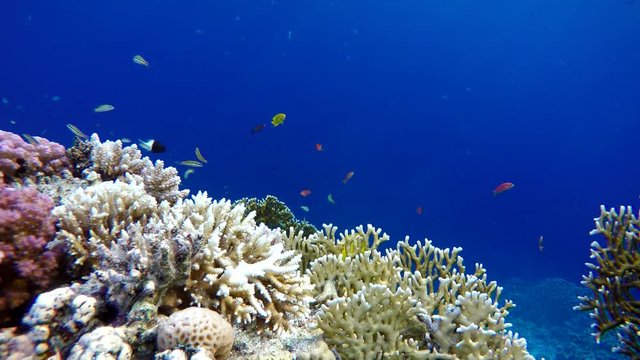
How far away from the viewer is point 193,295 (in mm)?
2771

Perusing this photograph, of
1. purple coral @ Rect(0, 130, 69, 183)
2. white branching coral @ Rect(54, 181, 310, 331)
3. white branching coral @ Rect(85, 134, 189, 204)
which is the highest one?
white branching coral @ Rect(85, 134, 189, 204)

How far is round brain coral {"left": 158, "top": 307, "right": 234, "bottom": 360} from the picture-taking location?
2.33 metres

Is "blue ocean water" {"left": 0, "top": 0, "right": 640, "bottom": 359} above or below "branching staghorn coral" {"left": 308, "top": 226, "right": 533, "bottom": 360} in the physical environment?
above

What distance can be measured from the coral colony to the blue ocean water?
53.2 m

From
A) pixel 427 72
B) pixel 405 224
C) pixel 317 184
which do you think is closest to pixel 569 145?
pixel 427 72

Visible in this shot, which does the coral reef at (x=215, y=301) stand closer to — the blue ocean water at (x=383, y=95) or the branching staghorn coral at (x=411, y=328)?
the branching staghorn coral at (x=411, y=328)

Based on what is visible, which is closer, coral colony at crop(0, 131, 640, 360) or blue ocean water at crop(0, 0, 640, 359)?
coral colony at crop(0, 131, 640, 360)

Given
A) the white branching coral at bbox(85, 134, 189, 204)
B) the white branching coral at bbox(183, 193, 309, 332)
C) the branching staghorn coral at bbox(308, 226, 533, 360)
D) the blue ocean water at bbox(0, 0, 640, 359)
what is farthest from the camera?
the blue ocean water at bbox(0, 0, 640, 359)

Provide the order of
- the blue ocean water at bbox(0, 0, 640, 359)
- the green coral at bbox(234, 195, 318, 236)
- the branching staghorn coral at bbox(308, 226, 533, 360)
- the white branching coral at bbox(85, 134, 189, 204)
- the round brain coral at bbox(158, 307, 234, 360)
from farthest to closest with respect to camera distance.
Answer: the blue ocean water at bbox(0, 0, 640, 359) → the green coral at bbox(234, 195, 318, 236) → the white branching coral at bbox(85, 134, 189, 204) → the branching staghorn coral at bbox(308, 226, 533, 360) → the round brain coral at bbox(158, 307, 234, 360)

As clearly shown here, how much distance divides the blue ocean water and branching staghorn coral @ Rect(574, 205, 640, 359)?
51.8 m

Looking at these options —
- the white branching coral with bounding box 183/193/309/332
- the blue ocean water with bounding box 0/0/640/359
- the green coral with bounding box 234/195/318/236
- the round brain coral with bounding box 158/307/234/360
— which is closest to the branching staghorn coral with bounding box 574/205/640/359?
the white branching coral with bounding box 183/193/309/332

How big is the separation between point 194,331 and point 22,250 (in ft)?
6.25

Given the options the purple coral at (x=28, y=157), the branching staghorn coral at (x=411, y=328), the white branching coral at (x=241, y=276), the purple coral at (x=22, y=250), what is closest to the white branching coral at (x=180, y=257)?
the white branching coral at (x=241, y=276)

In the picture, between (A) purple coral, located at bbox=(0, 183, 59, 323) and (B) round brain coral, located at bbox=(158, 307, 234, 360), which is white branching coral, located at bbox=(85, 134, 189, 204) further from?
(B) round brain coral, located at bbox=(158, 307, 234, 360)
